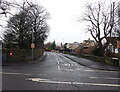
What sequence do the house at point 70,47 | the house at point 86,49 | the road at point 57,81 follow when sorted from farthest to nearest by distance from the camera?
the house at point 70,47 → the house at point 86,49 → the road at point 57,81

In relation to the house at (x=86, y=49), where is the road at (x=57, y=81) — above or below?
below

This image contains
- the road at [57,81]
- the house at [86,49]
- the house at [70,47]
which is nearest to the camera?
the road at [57,81]

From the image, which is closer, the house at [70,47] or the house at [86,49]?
the house at [86,49]

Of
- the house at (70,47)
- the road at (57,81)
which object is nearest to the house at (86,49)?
the house at (70,47)

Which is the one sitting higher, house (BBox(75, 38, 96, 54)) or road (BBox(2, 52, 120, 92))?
house (BBox(75, 38, 96, 54))

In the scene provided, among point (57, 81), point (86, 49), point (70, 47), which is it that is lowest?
point (57, 81)

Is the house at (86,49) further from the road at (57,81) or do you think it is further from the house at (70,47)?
the road at (57,81)

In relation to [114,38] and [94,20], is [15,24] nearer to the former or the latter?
[94,20]

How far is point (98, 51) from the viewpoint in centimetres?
2162

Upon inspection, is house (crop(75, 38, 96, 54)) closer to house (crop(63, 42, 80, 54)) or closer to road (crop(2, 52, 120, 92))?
house (crop(63, 42, 80, 54))

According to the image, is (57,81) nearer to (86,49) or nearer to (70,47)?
(86,49)

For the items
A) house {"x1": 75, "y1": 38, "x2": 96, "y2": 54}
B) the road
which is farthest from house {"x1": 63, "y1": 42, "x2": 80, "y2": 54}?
the road

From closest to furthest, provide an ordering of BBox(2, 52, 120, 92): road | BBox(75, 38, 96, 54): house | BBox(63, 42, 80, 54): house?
BBox(2, 52, 120, 92): road < BBox(75, 38, 96, 54): house < BBox(63, 42, 80, 54): house

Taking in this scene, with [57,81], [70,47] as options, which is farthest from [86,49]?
[70,47]
